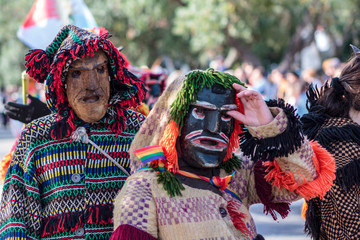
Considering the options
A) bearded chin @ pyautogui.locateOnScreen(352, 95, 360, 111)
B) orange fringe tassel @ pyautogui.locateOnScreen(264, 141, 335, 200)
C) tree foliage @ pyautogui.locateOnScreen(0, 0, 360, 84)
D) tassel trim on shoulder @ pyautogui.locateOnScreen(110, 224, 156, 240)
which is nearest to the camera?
tassel trim on shoulder @ pyautogui.locateOnScreen(110, 224, 156, 240)

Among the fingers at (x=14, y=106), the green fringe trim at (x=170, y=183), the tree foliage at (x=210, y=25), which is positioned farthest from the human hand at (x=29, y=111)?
the tree foliage at (x=210, y=25)

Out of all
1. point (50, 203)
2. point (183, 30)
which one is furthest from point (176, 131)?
point (183, 30)

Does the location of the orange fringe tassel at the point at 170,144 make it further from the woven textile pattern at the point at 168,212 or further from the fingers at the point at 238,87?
the fingers at the point at 238,87

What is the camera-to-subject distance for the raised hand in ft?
8.59

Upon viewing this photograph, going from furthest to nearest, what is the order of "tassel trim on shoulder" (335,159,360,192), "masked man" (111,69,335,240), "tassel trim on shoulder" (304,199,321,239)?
"tassel trim on shoulder" (304,199,321,239) < "tassel trim on shoulder" (335,159,360,192) < "masked man" (111,69,335,240)

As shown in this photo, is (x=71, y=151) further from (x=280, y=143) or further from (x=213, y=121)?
(x=280, y=143)

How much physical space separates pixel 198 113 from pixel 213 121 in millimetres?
81

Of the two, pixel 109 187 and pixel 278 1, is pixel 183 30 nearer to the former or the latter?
pixel 278 1

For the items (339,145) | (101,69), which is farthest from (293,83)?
(101,69)

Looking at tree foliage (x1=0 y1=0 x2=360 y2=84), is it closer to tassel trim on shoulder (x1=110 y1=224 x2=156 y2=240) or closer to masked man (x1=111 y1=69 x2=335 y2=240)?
masked man (x1=111 y1=69 x2=335 y2=240)

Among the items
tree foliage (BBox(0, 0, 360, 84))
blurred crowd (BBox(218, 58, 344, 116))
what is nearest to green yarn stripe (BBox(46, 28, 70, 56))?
blurred crowd (BBox(218, 58, 344, 116))

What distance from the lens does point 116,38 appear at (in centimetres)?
2634

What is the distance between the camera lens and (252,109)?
2666 millimetres

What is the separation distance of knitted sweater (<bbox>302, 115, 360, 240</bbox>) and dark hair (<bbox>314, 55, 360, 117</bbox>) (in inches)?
2.7
